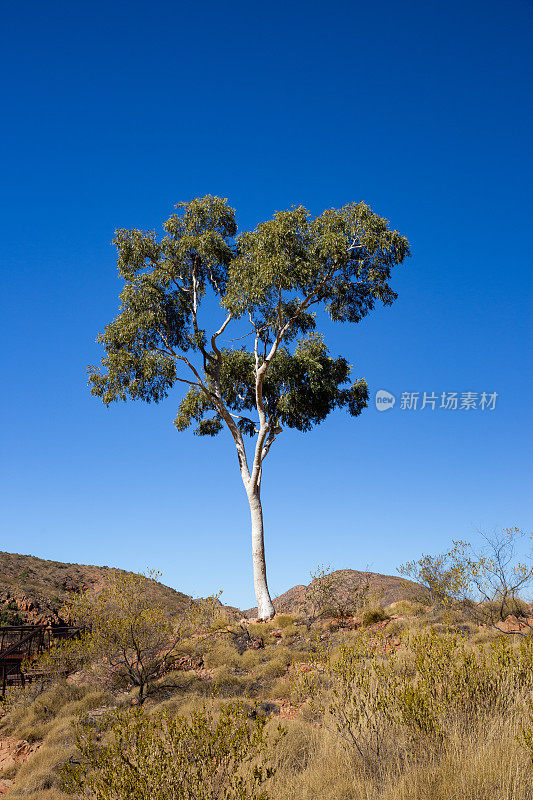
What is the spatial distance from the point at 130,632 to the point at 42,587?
21.8m

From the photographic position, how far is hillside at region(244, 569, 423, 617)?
16.4 metres

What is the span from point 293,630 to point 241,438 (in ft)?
23.8

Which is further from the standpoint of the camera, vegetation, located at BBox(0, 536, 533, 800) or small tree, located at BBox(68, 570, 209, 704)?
small tree, located at BBox(68, 570, 209, 704)

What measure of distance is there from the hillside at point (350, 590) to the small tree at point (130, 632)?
5066 mm

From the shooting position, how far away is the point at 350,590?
17953mm

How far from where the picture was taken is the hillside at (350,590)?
53.8ft

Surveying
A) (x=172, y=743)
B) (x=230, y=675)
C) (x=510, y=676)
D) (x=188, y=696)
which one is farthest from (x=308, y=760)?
(x=230, y=675)

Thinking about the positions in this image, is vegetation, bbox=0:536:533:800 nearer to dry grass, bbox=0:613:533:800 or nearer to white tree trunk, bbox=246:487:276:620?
dry grass, bbox=0:613:533:800

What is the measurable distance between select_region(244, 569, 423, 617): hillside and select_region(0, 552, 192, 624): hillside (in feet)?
17.9

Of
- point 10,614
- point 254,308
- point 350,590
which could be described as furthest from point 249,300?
point 10,614

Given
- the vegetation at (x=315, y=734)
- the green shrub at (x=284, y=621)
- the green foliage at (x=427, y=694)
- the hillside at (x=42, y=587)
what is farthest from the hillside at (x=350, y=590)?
the green foliage at (x=427, y=694)

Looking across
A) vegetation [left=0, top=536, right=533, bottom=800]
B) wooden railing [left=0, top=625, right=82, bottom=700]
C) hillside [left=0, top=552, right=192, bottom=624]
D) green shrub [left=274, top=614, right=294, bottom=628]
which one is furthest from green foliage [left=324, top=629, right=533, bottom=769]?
hillside [left=0, top=552, right=192, bottom=624]

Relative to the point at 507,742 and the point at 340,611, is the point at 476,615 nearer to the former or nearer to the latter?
the point at 340,611

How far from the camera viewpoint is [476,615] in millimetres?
13953
